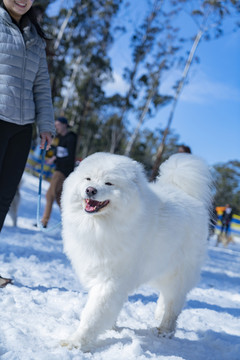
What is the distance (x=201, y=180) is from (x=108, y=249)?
1213mm

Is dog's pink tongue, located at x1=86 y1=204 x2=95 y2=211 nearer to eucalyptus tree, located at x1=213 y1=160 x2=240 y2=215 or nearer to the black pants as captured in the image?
the black pants

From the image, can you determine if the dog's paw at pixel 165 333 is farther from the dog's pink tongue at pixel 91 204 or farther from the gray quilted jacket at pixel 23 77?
the gray quilted jacket at pixel 23 77

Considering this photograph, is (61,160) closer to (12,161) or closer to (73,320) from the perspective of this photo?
(12,161)

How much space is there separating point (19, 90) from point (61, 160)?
3.41 m

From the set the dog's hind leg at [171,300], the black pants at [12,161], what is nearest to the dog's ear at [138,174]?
the dog's hind leg at [171,300]

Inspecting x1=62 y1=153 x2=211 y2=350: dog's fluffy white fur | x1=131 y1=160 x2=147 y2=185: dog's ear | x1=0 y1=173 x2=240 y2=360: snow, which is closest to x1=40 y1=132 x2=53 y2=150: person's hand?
x1=62 y1=153 x2=211 y2=350: dog's fluffy white fur

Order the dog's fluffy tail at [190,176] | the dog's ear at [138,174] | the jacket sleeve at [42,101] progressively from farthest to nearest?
1. the dog's fluffy tail at [190,176]
2. the jacket sleeve at [42,101]
3. the dog's ear at [138,174]

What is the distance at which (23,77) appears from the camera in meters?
2.53

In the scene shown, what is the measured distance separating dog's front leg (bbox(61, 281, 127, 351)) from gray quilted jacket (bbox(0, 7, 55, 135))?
4.62ft

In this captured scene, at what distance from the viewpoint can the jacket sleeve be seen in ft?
9.00

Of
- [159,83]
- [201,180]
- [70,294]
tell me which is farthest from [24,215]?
[159,83]

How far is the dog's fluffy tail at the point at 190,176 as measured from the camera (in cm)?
285

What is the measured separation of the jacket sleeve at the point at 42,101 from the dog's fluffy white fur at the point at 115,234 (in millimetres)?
701

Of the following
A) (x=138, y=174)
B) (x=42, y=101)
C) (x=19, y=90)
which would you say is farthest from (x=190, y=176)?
(x=19, y=90)
